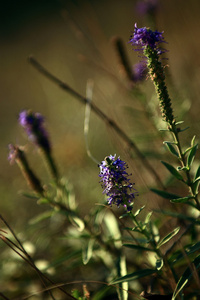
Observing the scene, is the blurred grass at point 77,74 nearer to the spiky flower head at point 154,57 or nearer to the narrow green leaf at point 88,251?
the spiky flower head at point 154,57

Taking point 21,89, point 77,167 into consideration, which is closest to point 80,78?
point 21,89

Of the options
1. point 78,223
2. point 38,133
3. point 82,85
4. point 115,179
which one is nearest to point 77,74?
point 82,85

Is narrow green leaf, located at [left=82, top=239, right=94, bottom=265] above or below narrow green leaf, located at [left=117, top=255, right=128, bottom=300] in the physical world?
above

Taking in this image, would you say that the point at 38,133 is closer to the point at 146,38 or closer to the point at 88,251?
the point at 88,251

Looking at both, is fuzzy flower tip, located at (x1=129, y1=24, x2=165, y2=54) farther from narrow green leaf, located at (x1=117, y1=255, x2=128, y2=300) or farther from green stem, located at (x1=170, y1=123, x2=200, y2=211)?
narrow green leaf, located at (x1=117, y1=255, x2=128, y2=300)

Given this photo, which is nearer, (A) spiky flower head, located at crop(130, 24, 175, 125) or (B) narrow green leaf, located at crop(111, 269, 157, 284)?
(A) spiky flower head, located at crop(130, 24, 175, 125)

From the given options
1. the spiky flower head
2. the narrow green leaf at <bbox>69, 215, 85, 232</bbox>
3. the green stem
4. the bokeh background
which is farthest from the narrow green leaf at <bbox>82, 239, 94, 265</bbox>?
the spiky flower head
